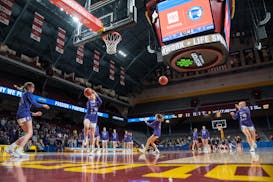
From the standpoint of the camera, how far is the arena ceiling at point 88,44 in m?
18.1

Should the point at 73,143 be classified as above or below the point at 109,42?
below

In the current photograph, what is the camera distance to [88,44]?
23656mm

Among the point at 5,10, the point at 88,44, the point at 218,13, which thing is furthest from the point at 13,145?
the point at 88,44

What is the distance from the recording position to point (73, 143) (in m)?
17.8

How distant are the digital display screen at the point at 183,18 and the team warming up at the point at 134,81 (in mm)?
50

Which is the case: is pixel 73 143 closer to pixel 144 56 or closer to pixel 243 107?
pixel 243 107

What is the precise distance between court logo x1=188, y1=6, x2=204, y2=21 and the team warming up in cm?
5

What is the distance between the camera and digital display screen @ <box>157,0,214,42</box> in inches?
420

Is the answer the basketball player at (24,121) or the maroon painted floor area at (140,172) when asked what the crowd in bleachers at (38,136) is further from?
the maroon painted floor area at (140,172)

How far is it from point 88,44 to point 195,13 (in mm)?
15290

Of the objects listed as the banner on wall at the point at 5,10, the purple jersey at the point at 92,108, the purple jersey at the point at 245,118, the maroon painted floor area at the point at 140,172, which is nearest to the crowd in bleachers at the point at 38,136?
the banner on wall at the point at 5,10

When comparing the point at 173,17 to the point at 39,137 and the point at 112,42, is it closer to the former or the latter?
the point at 112,42

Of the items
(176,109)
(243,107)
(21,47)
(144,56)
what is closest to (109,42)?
(243,107)

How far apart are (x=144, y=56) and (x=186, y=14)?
750 inches
